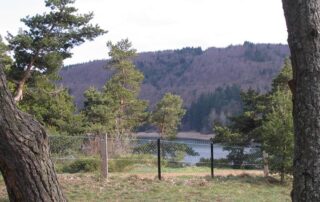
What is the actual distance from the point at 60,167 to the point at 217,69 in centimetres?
10639

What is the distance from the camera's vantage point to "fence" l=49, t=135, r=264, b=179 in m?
15.5

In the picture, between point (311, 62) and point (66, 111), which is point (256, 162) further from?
point (311, 62)

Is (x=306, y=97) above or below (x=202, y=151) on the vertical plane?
above

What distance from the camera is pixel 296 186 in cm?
421

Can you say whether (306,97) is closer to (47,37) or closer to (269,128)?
(269,128)

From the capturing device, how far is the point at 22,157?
3576mm

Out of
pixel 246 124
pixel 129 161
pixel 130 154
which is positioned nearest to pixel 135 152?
pixel 130 154

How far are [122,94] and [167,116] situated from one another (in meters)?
4.75

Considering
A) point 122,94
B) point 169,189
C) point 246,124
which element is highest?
point 122,94

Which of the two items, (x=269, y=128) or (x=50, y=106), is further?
(x=50, y=106)

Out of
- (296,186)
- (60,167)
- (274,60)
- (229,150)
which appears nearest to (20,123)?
(296,186)

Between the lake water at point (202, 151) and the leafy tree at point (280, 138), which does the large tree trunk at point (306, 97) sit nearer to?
the leafy tree at point (280, 138)

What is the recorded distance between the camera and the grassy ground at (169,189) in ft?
35.5

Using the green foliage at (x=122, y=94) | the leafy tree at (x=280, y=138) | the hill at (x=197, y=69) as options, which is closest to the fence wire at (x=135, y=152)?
the leafy tree at (x=280, y=138)
